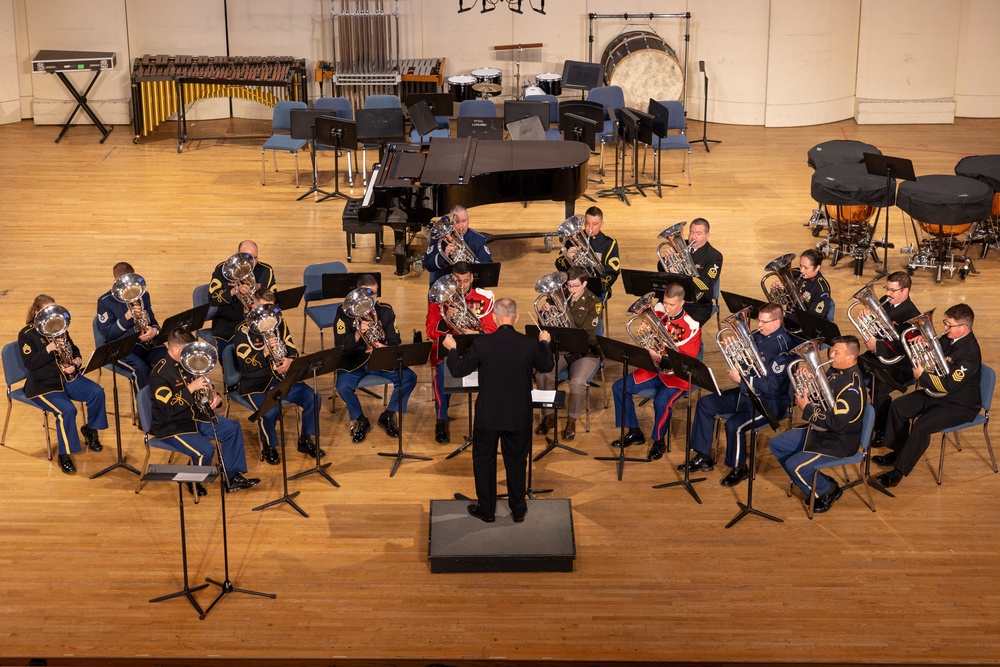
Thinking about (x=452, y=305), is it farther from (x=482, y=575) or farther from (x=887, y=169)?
(x=887, y=169)

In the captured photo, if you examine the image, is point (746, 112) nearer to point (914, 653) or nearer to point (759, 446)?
point (759, 446)

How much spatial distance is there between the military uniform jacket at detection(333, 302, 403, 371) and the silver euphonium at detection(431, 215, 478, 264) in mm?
1462

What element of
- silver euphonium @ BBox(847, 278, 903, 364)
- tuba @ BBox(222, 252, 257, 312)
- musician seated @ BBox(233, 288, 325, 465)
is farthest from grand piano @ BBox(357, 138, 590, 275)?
silver euphonium @ BBox(847, 278, 903, 364)

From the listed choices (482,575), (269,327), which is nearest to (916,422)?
(482,575)

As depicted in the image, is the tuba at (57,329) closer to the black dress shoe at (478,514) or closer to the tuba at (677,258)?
the black dress shoe at (478,514)

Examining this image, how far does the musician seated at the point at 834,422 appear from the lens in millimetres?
7180

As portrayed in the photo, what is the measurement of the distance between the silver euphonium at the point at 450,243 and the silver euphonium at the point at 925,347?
11.9 feet

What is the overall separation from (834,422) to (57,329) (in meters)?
5.11

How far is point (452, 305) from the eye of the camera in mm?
8180

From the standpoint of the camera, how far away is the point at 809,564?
6.92 meters

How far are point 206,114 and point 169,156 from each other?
2302 mm

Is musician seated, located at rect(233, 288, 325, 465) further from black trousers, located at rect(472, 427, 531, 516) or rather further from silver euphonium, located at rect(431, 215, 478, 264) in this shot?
silver euphonium, located at rect(431, 215, 478, 264)

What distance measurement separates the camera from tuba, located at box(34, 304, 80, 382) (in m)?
7.70

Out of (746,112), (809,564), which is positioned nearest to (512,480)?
(809,564)
